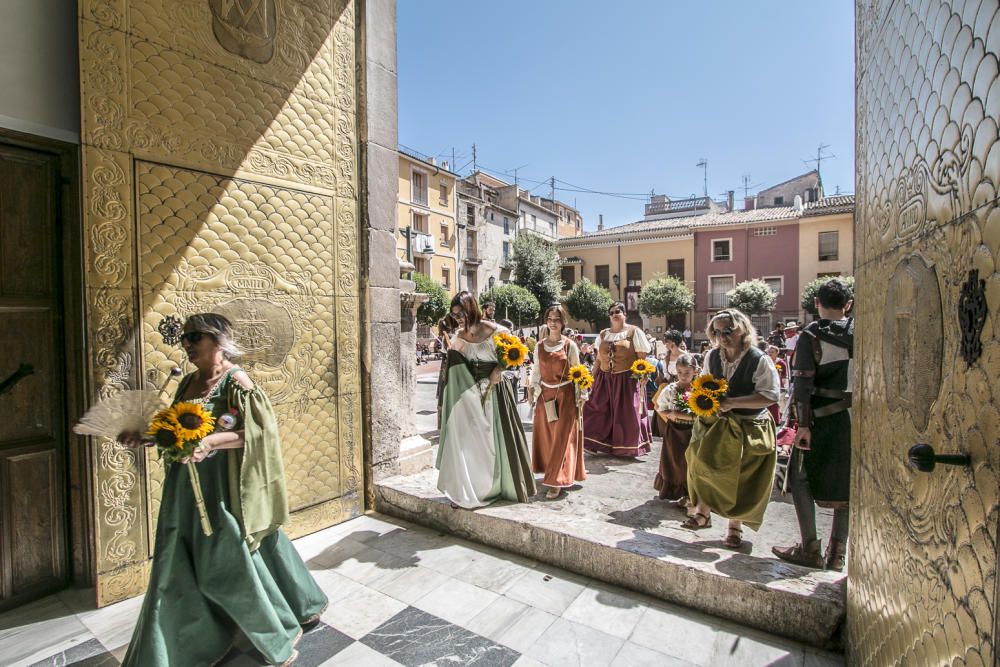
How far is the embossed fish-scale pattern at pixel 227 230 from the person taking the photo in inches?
123

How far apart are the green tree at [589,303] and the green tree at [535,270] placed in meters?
1.41

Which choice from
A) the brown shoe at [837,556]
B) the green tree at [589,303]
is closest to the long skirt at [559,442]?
the brown shoe at [837,556]

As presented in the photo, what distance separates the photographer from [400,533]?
4008 millimetres

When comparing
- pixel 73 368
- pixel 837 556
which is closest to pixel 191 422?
pixel 73 368

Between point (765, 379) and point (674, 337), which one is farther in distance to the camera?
point (674, 337)

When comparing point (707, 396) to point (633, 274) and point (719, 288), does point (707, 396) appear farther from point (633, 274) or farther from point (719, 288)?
point (633, 274)

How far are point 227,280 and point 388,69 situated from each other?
2453mm

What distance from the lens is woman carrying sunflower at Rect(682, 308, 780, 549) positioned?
10.2 feet

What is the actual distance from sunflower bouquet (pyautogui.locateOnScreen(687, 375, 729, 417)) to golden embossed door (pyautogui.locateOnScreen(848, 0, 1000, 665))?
1.05 meters

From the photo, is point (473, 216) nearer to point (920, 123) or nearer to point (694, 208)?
point (694, 208)

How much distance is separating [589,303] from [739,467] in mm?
28046

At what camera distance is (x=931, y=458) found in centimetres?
114

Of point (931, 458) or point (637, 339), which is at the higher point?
point (637, 339)

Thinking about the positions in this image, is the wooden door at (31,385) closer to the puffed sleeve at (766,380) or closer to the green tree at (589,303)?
the puffed sleeve at (766,380)
